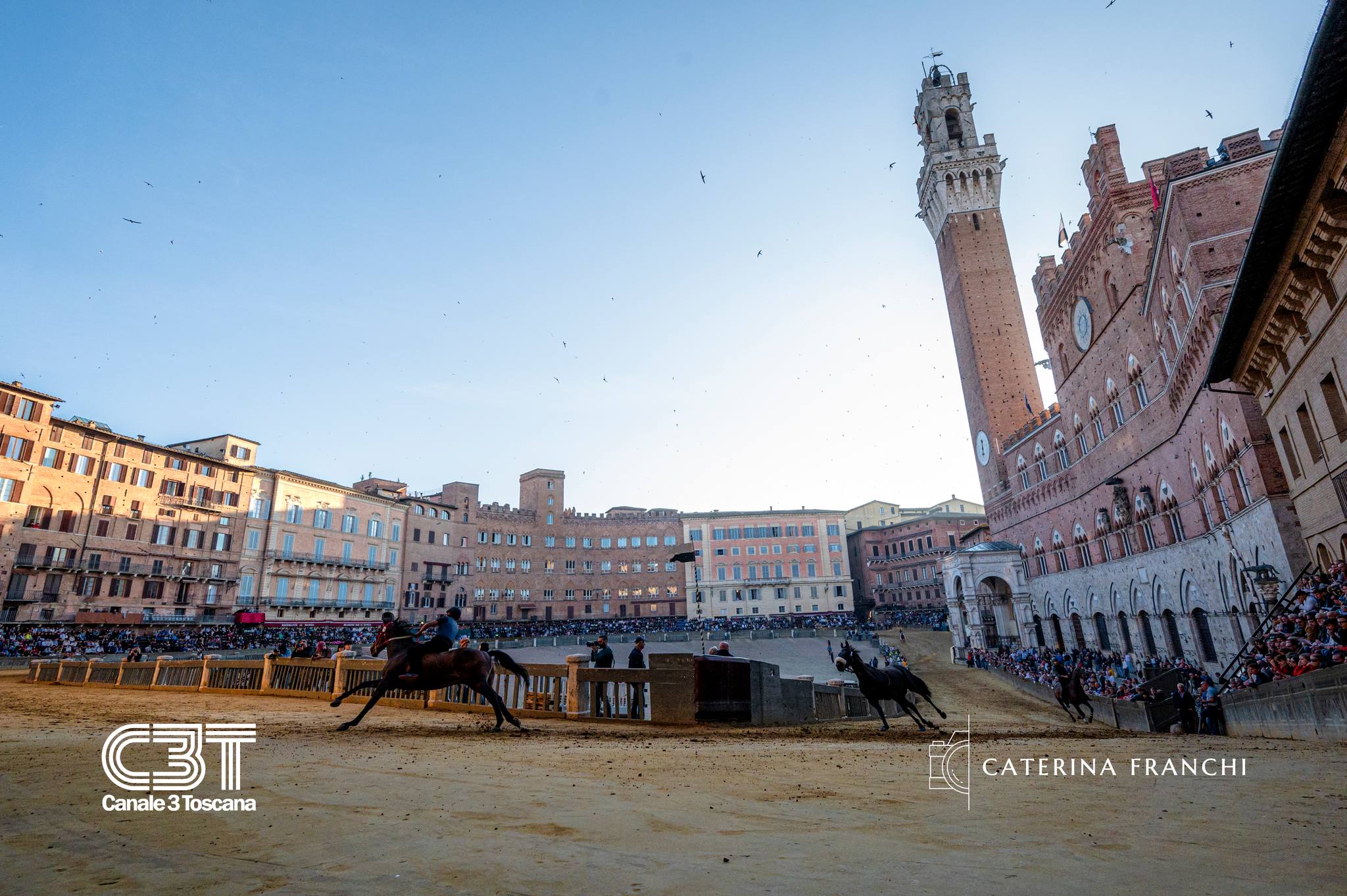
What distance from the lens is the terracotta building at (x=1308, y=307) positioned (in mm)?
10578

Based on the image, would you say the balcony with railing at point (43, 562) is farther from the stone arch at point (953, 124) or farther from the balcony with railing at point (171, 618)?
the stone arch at point (953, 124)

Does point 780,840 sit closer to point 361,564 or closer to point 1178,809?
point 1178,809

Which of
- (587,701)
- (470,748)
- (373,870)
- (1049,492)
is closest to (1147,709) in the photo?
(587,701)

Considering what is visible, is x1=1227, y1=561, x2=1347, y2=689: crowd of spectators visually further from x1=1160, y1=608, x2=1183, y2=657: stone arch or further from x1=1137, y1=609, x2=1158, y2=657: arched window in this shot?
x1=1137, y1=609, x2=1158, y2=657: arched window

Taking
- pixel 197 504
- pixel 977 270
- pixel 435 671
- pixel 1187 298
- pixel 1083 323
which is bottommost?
pixel 435 671

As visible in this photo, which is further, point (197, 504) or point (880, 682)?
point (197, 504)

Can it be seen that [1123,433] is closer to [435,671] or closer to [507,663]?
[507,663]

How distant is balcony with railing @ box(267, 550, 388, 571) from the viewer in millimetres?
56438

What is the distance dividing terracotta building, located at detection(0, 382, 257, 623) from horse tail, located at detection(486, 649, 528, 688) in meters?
46.3

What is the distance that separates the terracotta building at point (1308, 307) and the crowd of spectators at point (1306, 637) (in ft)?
3.71

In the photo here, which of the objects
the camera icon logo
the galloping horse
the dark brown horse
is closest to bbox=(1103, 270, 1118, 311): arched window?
the galloping horse

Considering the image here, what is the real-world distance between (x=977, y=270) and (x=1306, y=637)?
47.3 m

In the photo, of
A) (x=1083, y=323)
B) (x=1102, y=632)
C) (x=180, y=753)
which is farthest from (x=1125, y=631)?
(x=180, y=753)

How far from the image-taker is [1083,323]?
37344 mm
